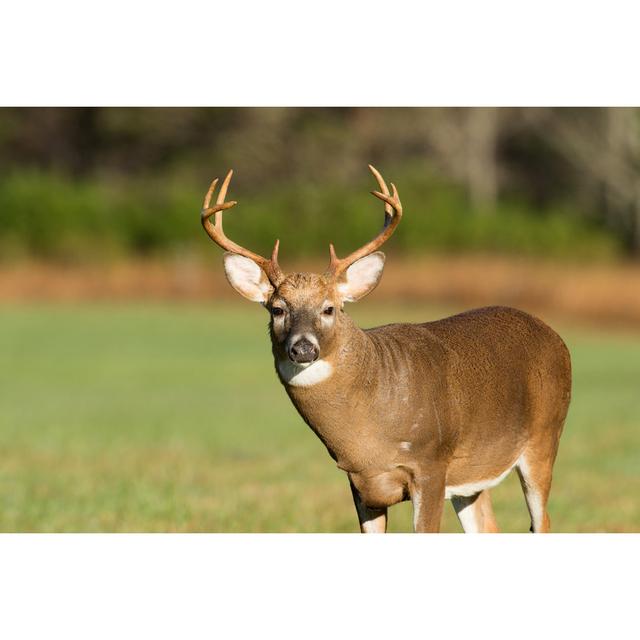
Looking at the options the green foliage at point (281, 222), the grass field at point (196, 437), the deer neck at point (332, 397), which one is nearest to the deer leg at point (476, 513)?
the deer neck at point (332, 397)

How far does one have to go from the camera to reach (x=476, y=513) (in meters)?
6.99

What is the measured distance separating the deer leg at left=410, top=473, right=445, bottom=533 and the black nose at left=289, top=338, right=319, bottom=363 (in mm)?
728

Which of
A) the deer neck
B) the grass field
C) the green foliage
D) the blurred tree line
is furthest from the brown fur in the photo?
the blurred tree line

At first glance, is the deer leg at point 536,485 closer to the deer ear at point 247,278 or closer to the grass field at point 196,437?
the deer ear at point 247,278

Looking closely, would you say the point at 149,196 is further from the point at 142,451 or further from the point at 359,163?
the point at 142,451

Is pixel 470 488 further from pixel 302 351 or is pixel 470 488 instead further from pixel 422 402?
pixel 302 351

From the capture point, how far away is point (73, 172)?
154 feet

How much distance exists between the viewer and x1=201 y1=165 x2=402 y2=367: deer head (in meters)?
5.79

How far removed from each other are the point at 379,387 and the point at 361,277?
0.46 meters

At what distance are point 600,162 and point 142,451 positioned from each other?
30086 mm

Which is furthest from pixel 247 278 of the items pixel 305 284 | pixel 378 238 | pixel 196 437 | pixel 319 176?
pixel 319 176

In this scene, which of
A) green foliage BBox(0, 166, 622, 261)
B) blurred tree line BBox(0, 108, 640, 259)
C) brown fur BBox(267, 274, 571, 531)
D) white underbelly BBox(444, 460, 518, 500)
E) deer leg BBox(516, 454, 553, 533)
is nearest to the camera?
brown fur BBox(267, 274, 571, 531)

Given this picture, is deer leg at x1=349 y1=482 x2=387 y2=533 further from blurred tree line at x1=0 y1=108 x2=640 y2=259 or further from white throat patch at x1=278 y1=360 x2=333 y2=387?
blurred tree line at x1=0 y1=108 x2=640 y2=259

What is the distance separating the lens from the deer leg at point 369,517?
238 inches
